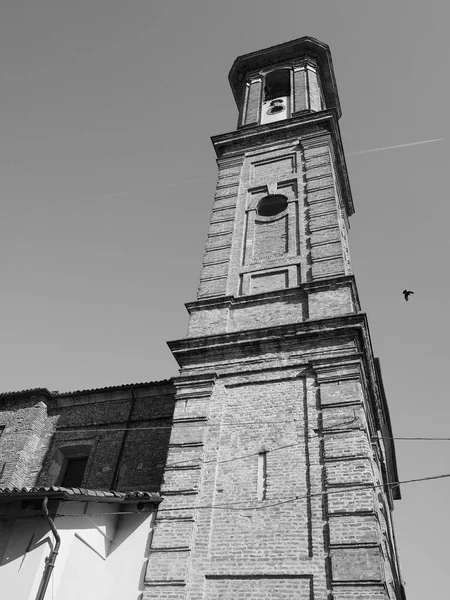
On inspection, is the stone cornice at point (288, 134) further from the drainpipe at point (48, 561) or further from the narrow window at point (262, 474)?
the drainpipe at point (48, 561)

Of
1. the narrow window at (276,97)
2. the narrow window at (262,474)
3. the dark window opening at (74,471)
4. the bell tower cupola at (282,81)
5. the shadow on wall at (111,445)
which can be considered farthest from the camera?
the bell tower cupola at (282,81)

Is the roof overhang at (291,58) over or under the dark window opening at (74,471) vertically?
over

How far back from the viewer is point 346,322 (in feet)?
34.7

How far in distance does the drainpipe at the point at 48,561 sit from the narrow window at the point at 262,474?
3.23m

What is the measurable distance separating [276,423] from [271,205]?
776cm

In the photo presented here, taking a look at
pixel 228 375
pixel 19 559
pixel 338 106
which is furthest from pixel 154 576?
pixel 338 106

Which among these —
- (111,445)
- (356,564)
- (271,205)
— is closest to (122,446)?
(111,445)

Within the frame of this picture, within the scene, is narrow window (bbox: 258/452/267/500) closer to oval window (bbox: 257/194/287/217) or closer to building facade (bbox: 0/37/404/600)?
building facade (bbox: 0/37/404/600)

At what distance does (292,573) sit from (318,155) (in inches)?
481

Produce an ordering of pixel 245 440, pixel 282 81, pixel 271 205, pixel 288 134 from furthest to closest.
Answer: pixel 282 81 → pixel 288 134 → pixel 271 205 → pixel 245 440

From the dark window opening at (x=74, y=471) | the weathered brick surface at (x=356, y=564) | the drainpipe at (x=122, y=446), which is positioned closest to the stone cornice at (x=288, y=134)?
the drainpipe at (x=122, y=446)

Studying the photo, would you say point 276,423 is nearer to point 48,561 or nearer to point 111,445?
point 48,561

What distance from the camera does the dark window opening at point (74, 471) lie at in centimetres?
1277

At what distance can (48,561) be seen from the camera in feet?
26.1
